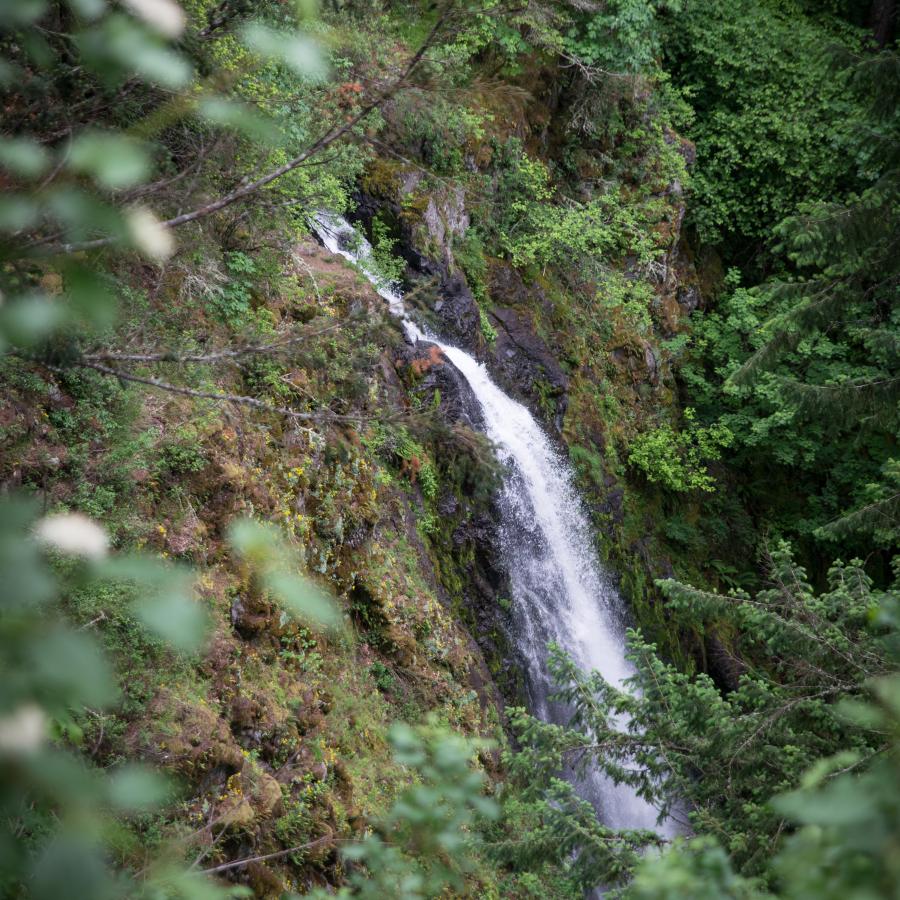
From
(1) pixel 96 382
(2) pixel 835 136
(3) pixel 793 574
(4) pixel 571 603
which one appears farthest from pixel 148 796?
(2) pixel 835 136

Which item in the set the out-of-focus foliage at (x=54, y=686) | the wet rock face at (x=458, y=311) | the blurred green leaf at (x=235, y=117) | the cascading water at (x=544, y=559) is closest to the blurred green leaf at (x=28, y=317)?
the out-of-focus foliage at (x=54, y=686)

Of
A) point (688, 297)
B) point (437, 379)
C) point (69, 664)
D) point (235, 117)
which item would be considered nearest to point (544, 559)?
point (437, 379)

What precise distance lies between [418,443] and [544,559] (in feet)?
9.68

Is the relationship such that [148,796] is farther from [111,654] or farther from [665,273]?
[665,273]

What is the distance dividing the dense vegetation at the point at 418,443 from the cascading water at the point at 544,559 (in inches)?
16.3

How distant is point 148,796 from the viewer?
2.61 ft

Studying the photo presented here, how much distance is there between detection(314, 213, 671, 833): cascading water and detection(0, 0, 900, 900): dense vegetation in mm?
415

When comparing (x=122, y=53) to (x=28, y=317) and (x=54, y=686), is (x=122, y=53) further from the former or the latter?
(x=54, y=686)

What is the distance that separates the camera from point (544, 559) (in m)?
8.55

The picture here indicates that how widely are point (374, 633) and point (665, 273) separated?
8630mm

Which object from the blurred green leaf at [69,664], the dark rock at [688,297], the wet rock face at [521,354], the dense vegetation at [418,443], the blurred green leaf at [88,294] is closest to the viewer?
the blurred green leaf at [69,664]

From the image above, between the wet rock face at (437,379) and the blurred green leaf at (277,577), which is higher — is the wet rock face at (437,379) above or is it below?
above

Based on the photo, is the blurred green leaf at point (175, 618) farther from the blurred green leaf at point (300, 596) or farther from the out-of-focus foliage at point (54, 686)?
the blurred green leaf at point (300, 596)

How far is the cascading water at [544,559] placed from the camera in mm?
7918
